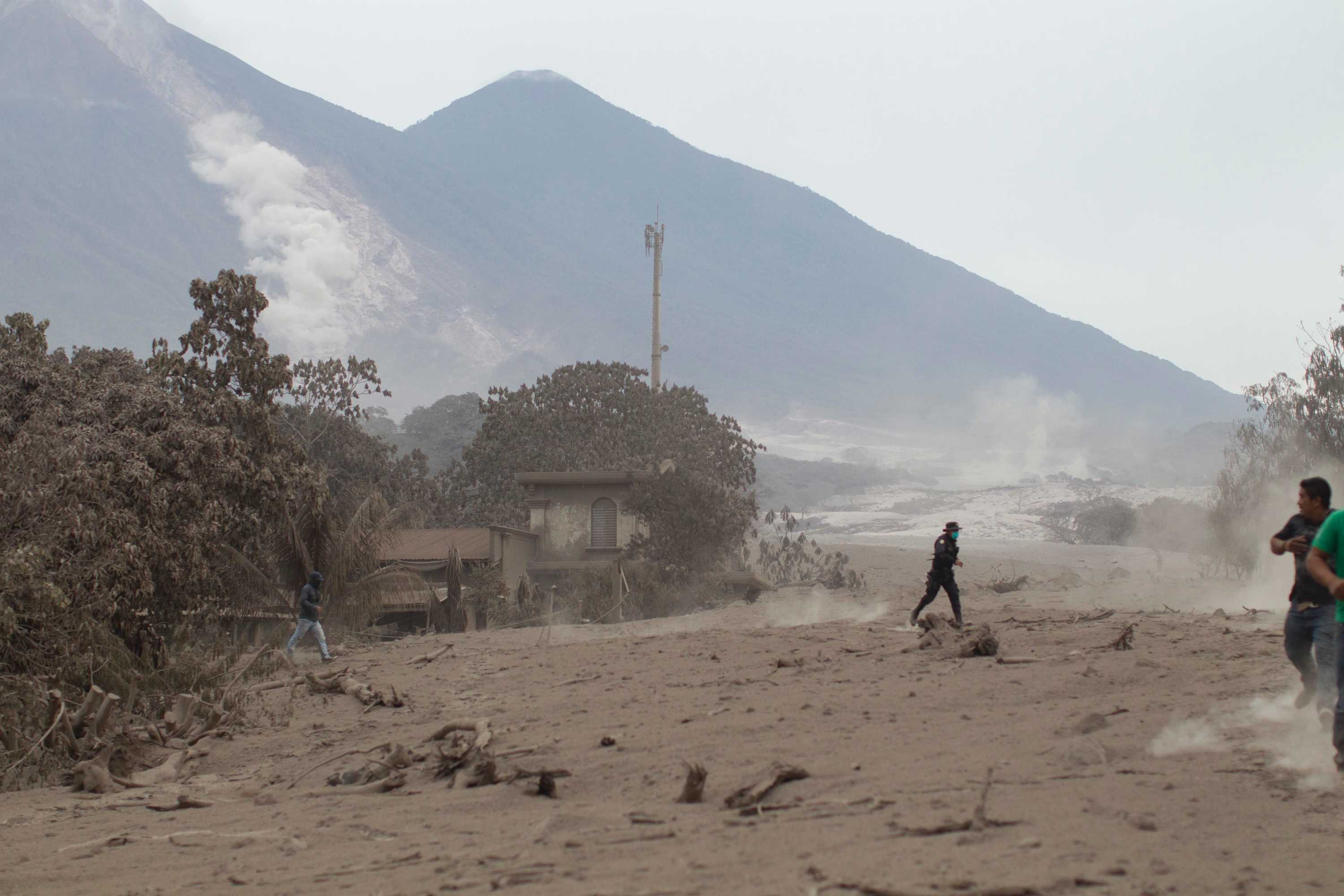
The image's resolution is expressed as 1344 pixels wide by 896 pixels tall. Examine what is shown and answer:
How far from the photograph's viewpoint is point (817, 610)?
26.2 metres

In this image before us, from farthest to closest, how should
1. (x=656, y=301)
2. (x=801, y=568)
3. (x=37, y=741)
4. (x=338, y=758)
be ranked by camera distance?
(x=656, y=301)
(x=801, y=568)
(x=37, y=741)
(x=338, y=758)

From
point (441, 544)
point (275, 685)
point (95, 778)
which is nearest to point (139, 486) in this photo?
point (275, 685)

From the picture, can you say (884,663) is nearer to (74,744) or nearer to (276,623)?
(74,744)

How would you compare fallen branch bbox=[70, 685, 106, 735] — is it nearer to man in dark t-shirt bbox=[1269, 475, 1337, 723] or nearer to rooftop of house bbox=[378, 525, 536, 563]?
man in dark t-shirt bbox=[1269, 475, 1337, 723]

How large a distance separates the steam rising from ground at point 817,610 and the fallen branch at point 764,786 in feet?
40.1

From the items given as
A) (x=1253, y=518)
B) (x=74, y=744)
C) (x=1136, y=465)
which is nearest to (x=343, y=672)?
(x=74, y=744)

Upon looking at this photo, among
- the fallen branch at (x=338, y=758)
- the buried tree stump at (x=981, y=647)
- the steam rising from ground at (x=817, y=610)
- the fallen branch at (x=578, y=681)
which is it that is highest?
the buried tree stump at (x=981, y=647)

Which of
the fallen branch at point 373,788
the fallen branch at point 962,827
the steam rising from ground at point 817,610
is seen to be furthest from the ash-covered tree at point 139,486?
the fallen branch at point 962,827

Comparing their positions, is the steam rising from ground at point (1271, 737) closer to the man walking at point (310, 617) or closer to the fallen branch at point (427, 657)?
the fallen branch at point (427, 657)

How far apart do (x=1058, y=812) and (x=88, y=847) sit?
5.91m

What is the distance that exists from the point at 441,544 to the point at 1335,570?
30339 millimetres

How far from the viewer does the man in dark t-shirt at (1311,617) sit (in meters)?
7.44

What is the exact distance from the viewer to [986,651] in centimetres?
1241

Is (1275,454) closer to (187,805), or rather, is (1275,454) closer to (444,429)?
(187,805)
